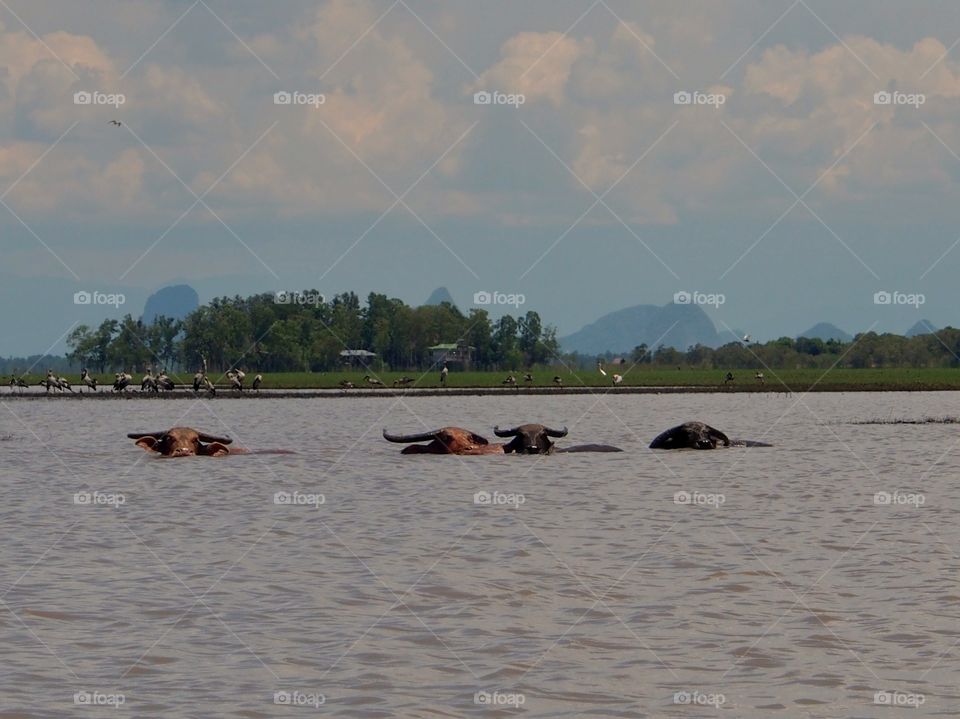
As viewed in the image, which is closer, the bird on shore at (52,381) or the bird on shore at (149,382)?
the bird on shore at (149,382)

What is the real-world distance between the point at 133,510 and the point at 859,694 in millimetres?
11302

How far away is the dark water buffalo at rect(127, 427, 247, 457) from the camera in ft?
83.4

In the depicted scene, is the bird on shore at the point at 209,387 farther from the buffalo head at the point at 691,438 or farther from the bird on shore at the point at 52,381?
the buffalo head at the point at 691,438

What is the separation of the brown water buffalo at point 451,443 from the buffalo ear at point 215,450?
3.08 metres

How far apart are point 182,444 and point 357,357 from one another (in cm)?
11703

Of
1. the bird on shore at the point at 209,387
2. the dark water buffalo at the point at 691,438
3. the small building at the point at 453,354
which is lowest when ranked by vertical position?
the dark water buffalo at the point at 691,438

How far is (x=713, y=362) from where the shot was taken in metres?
141

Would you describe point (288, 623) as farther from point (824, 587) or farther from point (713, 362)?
point (713, 362)

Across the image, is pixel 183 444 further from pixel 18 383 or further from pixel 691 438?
pixel 18 383

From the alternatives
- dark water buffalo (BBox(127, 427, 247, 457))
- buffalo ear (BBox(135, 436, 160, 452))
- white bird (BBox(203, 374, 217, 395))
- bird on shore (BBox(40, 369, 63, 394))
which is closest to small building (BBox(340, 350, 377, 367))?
white bird (BBox(203, 374, 217, 395))

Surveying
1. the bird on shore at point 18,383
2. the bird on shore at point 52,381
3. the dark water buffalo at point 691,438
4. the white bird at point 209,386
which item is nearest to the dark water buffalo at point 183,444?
the dark water buffalo at point 691,438

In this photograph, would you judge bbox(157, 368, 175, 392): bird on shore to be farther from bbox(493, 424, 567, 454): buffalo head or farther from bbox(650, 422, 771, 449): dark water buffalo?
bbox(493, 424, 567, 454): buffalo head

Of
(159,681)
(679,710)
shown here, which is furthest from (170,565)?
(679,710)

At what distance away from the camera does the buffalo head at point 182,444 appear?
25406 millimetres
